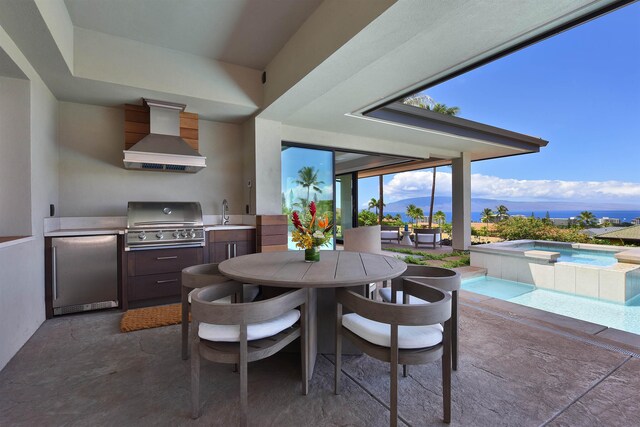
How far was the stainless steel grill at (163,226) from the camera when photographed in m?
3.20

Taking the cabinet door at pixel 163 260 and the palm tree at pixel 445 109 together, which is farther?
the palm tree at pixel 445 109

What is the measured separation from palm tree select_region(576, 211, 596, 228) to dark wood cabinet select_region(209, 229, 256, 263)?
10.1 m

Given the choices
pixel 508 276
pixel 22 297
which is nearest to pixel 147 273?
pixel 22 297

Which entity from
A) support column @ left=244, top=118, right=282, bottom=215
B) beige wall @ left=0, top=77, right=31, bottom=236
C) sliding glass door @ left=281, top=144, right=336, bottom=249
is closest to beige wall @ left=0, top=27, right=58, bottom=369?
beige wall @ left=0, top=77, right=31, bottom=236

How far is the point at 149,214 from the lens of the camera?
3.45 m

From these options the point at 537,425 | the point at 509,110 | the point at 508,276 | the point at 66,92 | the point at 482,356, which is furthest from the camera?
the point at 509,110

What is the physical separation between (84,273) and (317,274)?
288cm

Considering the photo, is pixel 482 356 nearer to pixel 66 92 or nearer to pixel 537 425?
pixel 537 425

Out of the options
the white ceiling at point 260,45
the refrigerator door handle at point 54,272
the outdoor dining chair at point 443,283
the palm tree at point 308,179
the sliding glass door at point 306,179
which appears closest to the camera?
the outdoor dining chair at point 443,283

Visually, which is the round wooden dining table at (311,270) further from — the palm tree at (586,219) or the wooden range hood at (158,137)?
the palm tree at (586,219)

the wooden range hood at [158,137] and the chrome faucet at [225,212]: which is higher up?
the wooden range hood at [158,137]

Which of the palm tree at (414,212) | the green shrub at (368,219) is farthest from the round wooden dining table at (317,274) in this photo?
the palm tree at (414,212)

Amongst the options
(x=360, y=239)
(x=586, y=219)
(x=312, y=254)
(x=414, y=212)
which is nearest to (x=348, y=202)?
(x=414, y=212)

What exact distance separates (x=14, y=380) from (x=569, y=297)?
6.26 meters
